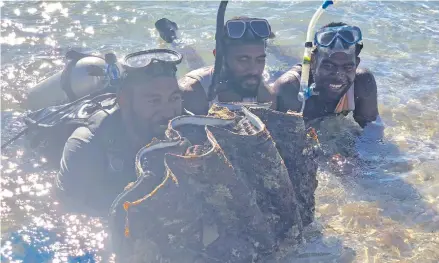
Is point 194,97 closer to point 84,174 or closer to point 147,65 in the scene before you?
point 147,65

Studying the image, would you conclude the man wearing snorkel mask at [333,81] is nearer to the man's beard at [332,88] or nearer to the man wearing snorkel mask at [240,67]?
the man's beard at [332,88]

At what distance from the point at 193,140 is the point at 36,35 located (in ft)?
26.0

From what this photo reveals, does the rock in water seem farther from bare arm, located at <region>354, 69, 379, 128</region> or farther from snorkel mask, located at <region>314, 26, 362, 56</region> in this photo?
bare arm, located at <region>354, 69, 379, 128</region>

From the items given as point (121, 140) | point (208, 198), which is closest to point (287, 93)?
point (121, 140)

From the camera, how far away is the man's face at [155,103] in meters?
4.11

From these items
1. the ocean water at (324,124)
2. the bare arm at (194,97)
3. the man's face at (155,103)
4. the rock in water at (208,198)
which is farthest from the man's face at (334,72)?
the rock in water at (208,198)

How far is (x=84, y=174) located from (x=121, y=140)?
0.42 m

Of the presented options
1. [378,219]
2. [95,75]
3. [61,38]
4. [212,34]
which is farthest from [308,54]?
[61,38]

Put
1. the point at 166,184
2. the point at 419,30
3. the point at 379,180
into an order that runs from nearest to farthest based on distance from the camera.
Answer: the point at 166,184, the point at 379,180, the point at 419,30

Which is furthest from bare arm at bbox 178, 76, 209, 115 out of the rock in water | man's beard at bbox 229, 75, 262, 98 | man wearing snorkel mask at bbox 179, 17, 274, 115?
the rock in water

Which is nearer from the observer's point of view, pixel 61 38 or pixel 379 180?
pixel 379 180

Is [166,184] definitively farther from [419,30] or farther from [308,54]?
[419,30]

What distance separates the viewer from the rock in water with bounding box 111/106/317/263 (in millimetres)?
2900

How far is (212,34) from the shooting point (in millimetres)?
10586
